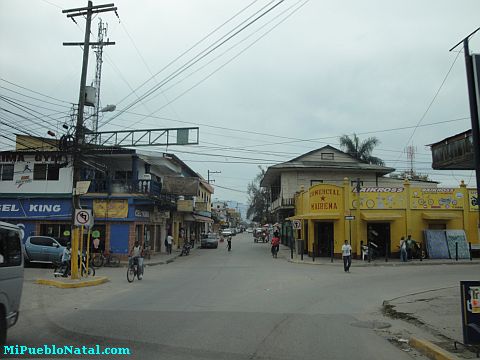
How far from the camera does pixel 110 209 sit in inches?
1197

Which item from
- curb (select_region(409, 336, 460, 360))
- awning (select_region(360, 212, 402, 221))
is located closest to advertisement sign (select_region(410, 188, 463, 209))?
awning (select_region(360, 212, 402, 221))

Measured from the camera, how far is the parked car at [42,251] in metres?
25.0

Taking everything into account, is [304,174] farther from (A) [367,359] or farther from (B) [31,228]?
(A) [367,359]

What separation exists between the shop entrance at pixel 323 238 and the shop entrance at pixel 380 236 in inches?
112

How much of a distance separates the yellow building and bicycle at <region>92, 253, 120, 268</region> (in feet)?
43.9

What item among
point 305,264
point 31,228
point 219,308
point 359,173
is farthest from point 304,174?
point 219,308

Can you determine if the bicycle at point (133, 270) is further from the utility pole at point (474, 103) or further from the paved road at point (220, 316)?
the utility pole at point (474, 103)

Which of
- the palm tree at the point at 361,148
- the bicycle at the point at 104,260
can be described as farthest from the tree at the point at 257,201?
the bicycle at the point at 104,260

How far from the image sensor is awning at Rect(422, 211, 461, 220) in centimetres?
3155

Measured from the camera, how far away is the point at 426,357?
7613 millimetres

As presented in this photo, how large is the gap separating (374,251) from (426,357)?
24.7m

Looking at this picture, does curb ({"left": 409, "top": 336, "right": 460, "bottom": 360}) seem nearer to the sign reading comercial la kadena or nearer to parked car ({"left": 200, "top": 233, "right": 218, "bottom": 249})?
the sign reading comercial la kadena

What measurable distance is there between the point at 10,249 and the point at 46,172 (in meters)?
25.5

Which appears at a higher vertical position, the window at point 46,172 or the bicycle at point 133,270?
the window at point 46,172
